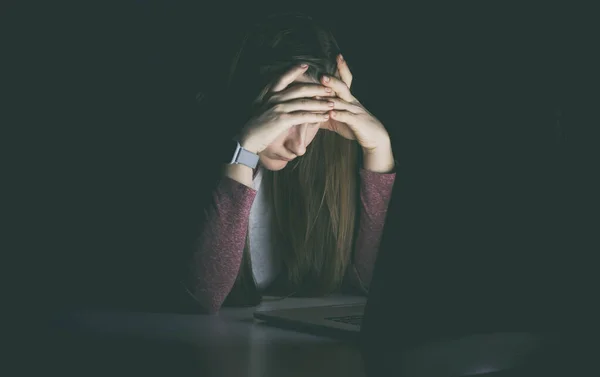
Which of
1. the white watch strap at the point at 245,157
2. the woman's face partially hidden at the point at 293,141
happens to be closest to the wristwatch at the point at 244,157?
the white watch strap at the point at 245,157

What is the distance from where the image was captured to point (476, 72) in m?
0.60

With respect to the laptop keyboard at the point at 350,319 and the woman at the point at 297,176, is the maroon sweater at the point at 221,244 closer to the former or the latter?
the woman at the point at 297,176

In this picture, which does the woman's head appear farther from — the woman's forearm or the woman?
the woman's forearm

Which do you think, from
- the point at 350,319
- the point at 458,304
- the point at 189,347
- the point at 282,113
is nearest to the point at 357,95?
the point at 282,113

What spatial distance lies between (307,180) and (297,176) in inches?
1.0

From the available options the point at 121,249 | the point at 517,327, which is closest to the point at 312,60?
the point at 121,249

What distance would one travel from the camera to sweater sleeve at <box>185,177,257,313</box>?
123cm

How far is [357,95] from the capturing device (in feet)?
6.60

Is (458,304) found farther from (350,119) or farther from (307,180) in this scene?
(307,180)

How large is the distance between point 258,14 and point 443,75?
1.47 metres

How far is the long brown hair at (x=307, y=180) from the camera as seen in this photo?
1469 millimetres

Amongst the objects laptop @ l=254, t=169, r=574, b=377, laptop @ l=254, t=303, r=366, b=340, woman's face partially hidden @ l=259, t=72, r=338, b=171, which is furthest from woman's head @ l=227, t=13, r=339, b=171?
laptop @ l=254, t=169, r=574, b=377

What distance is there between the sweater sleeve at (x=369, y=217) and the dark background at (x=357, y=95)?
16cm

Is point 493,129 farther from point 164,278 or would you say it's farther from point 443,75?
point 164,278
